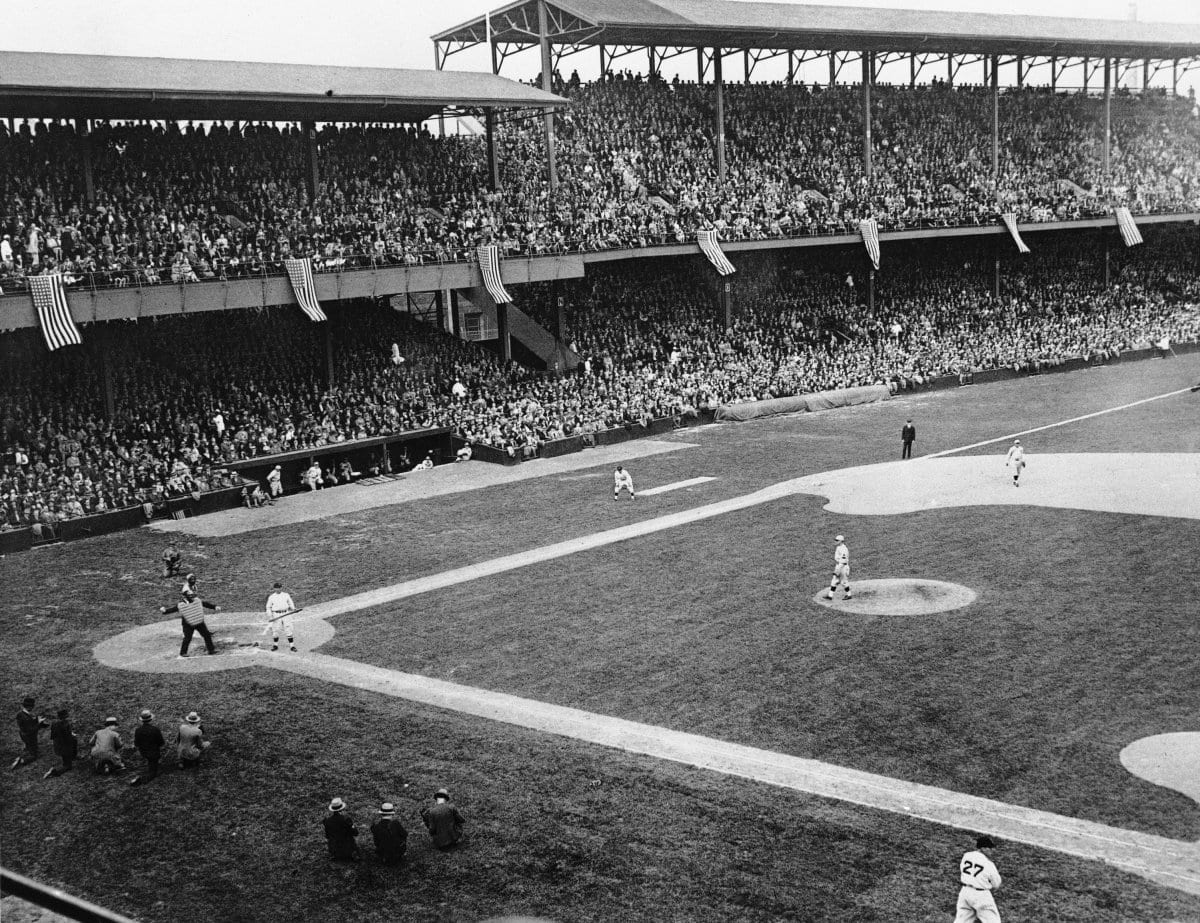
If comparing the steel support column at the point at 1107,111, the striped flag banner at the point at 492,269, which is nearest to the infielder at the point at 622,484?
the striped flag banner at the point at 492,269

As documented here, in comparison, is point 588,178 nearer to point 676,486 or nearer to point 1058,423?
point 676,486

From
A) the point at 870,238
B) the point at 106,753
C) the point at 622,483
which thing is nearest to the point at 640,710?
the point at 106,753

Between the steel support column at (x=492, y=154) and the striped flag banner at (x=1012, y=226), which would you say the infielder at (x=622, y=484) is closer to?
the steel support column at (x=492, y=154)

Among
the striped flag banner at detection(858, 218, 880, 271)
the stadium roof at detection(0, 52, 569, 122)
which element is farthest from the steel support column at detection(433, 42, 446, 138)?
the striped flag banner at detection(858, 218, 880, 271)

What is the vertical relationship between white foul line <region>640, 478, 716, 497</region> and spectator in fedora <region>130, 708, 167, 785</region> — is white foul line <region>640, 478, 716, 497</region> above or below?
above

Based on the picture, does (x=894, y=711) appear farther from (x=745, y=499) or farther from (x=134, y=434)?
(x=134, y=434)

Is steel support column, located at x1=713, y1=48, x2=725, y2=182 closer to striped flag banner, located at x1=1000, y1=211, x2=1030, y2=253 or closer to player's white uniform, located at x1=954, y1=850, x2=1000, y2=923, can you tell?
striped flag banner, located at x1=1000, y1=211, x2=1030, y2=253

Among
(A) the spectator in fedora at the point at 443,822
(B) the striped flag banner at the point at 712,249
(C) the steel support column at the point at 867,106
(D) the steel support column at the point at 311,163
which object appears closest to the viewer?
(A) the spectator in fedora at the point at 443,822
